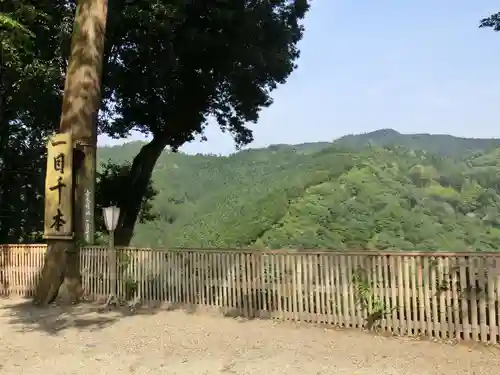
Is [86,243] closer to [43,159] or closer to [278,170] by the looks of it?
[43,159]

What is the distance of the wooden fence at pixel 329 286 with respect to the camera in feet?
19.0

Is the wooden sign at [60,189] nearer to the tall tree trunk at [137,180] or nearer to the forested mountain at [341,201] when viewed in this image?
the tall tree trunk at [137,180]

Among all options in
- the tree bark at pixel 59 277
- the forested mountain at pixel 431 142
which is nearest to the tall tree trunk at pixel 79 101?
the tree bark at pixel 59 277

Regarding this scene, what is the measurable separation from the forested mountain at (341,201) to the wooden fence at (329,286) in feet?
89.8

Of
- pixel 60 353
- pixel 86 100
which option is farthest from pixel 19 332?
pixel 86 100

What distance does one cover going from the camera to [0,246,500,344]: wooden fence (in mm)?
5785

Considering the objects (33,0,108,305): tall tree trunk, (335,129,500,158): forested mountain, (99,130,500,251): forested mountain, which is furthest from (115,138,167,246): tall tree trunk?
(335,129,500,158): forested mountain

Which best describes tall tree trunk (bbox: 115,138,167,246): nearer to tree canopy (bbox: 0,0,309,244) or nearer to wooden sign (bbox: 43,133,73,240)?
tree canopy (bbox: 0,0,309,244)

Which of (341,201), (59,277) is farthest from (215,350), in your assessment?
(341,201)

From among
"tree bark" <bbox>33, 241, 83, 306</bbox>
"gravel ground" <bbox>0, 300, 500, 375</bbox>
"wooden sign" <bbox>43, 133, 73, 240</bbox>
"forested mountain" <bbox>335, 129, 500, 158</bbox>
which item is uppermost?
"forested mountain" <bbox>335, 129, 500, 158</bbox>

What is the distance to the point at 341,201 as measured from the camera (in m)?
48.2

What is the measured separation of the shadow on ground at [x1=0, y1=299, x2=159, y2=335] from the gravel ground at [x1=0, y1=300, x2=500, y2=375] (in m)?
0.04

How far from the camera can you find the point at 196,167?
2547 inches

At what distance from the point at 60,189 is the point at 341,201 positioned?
40.3 metres
